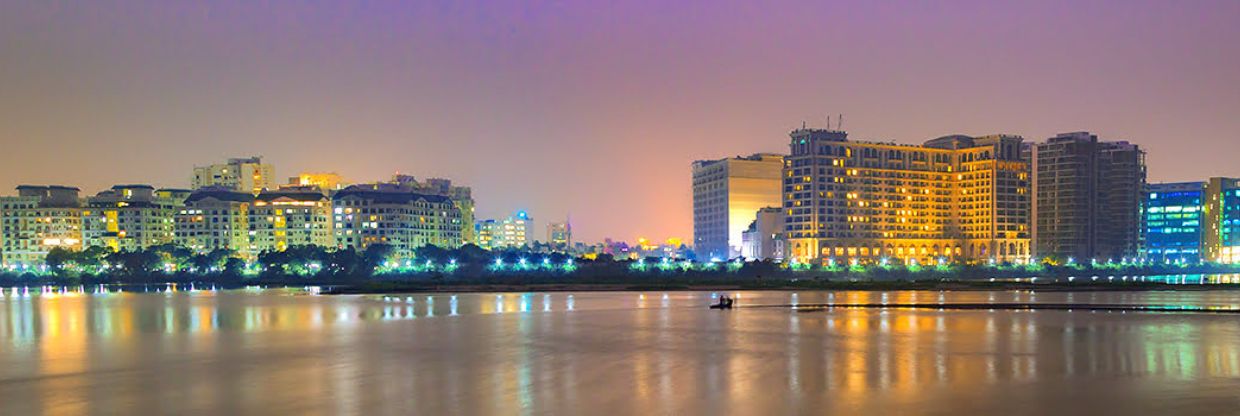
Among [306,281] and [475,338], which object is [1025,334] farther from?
[306,281]

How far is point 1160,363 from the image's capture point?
32531mm

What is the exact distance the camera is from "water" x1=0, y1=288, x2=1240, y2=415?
25375mm

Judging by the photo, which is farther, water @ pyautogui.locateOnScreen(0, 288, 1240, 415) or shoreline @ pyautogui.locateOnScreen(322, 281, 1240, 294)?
shoreline @ pyautogui.locateOnScreen(322, 281, 1240, 294)

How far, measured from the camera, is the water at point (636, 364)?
25375mm

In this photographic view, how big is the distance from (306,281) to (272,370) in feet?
370

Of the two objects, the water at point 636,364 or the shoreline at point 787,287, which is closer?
the water at point 636,364

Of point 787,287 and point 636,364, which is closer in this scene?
point 636,364

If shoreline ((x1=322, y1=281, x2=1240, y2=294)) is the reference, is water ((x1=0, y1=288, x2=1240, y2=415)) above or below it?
above

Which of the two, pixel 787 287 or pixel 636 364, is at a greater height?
pixel 636 364

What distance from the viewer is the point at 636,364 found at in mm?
33750

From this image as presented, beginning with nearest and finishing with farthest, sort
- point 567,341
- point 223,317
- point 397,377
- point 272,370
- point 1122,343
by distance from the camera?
point 397,377
point 272,370
point 1122,343
point 567,341
point 223,317

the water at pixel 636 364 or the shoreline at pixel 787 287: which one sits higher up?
the water at pixel 636 364

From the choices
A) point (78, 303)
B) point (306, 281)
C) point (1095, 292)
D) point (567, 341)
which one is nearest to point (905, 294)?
point (1095, 292)

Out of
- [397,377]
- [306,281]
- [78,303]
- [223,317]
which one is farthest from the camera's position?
[306,281]
